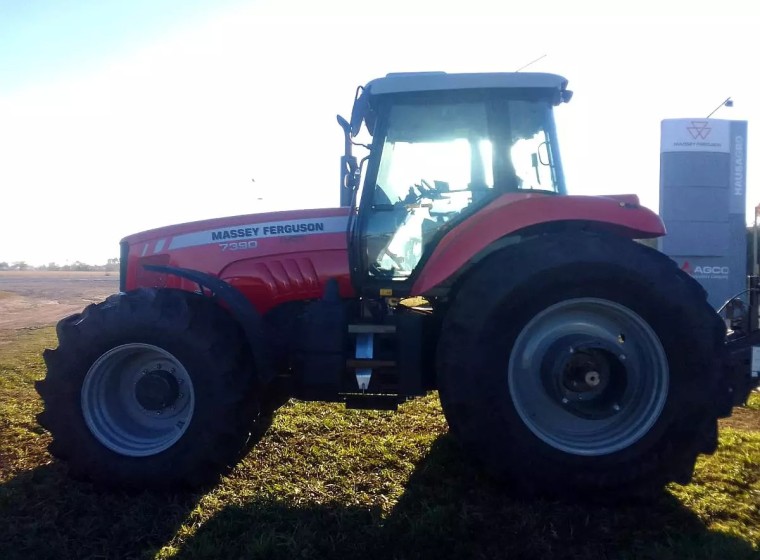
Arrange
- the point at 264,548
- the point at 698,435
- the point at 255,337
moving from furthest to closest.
Answer: the point at 255,337 < the point at 698,435 < the point at 264,548

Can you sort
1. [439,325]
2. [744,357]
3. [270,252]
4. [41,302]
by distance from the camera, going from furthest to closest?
[41,302] → [270,252] → [439,325] → [744,357]

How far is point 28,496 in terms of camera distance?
3.68 m

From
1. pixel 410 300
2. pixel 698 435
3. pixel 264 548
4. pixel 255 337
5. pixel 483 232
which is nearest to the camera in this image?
pixel 264 548

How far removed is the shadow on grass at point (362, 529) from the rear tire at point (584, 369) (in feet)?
0.65

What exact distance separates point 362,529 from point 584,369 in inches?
58.2

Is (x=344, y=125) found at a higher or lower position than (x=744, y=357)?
higher

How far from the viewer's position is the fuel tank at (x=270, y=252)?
4387mm

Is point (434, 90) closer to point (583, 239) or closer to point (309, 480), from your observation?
point (583, 239)

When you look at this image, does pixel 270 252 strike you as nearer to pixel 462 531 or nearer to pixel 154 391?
pixel 154 391

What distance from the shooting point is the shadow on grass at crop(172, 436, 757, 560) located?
2977mm

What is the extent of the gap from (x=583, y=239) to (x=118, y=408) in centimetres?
304

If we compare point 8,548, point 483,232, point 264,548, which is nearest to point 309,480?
point 264,548

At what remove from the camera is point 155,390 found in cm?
388

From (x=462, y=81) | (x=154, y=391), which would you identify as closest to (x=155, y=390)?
(x=154, y=391)
